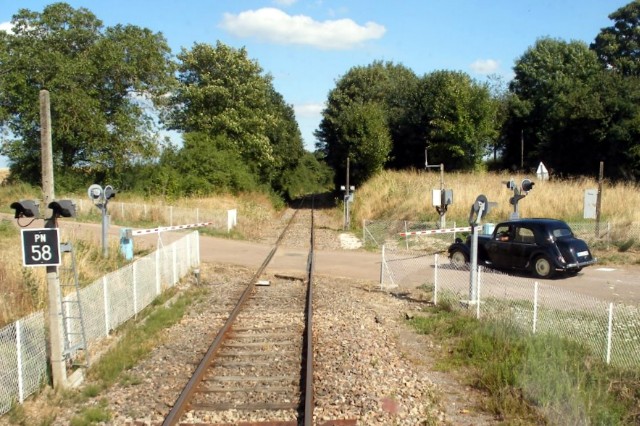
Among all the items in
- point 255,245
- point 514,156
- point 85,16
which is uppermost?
point 85,16

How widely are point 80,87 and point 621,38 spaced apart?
51683mm

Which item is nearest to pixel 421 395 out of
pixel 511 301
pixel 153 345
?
pixel 153 345

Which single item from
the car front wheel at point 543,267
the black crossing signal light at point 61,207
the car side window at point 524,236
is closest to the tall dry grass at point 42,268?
the black crossing signal light at point 61,207

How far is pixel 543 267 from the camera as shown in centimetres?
1636

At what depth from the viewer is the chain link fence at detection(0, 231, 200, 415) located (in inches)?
279

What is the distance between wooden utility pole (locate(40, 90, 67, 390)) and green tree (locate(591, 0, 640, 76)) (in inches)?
2383

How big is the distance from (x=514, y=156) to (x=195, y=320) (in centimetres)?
4988

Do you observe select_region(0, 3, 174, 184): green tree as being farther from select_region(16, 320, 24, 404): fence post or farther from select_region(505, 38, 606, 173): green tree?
select_region(16, 320, 24, 404): fence post

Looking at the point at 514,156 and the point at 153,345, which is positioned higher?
the point at 514,156

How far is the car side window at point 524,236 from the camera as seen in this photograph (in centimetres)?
1670

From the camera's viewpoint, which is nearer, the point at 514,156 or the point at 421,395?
the point at 421,395

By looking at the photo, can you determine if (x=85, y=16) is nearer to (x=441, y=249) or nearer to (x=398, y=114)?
(x=398, y=114)

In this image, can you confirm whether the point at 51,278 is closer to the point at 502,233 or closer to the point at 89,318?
the point at 89,318

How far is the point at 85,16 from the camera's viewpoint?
138ft
